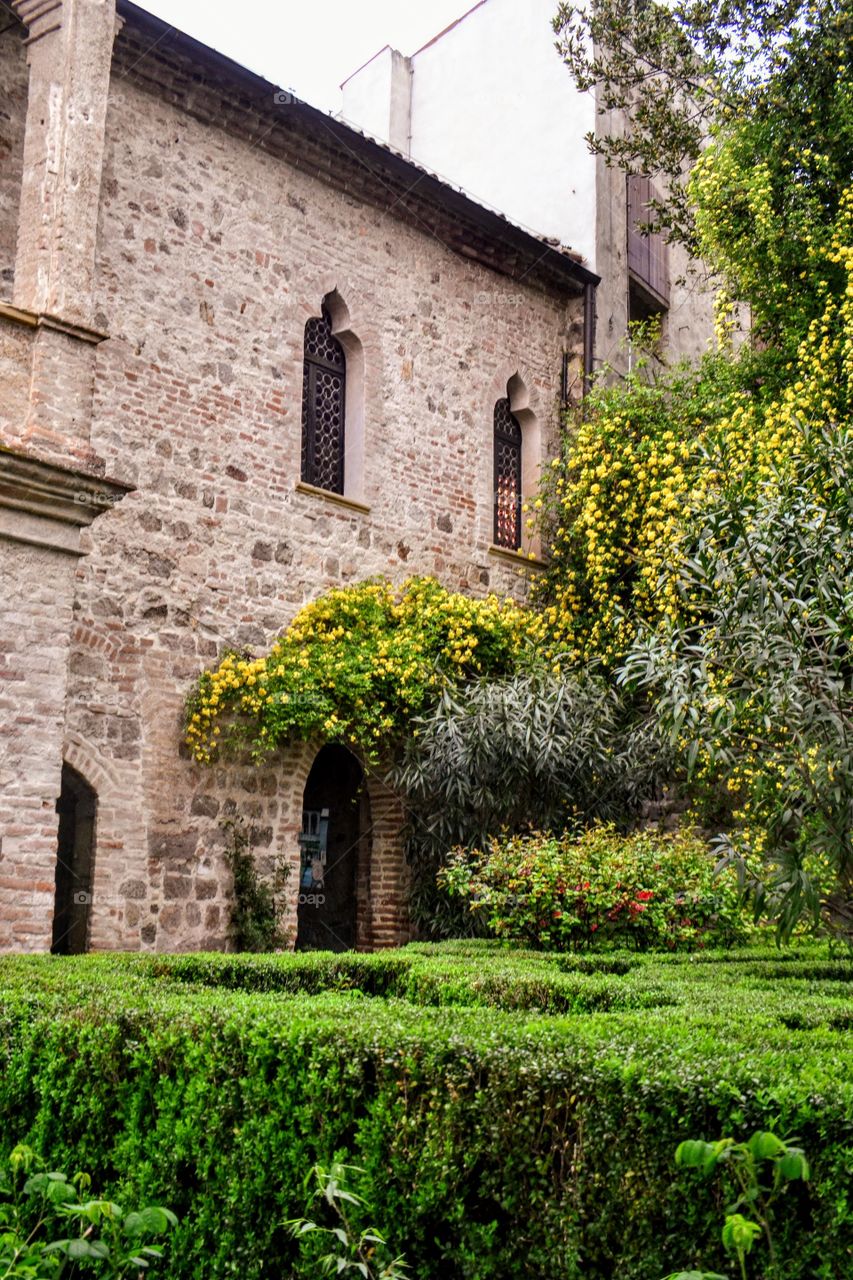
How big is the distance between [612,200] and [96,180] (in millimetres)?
10383

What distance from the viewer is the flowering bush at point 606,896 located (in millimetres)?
9375

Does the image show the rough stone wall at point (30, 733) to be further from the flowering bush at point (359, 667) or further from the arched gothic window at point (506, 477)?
the arched gothic window at point (506, 477)

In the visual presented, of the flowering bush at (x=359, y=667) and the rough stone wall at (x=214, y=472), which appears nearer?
the rough stone wall at (x=214, y=472)

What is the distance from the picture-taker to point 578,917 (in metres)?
9.38

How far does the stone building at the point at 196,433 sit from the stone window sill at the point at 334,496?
29mm

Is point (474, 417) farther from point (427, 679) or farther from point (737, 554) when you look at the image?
point (737, 554)

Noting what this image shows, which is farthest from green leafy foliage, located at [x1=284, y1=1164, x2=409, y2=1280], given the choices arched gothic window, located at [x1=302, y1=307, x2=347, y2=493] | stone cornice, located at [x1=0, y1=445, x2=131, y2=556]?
arched gothic window, located at [x1=302, y1=307, x2=347, y2=493]

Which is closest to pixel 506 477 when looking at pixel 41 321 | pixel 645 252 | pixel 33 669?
pixel 645 252

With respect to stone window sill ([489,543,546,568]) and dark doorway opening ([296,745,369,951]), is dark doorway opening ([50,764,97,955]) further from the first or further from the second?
stone window sill ([489,543,546,568])

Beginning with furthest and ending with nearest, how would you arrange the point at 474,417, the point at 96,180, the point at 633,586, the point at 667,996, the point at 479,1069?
the point at 474,417
the point at 633,586
the point at 96,180
the point at 667,996
the point at 479,1069

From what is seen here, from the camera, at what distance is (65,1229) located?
3.75 metres

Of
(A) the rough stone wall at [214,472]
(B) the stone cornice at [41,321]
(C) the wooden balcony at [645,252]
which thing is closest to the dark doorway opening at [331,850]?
(A) the rough stone wall at [214,472]

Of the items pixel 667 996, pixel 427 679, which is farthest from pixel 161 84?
pixel 667 996

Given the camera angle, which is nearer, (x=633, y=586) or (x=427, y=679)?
(x=427, y=679)
